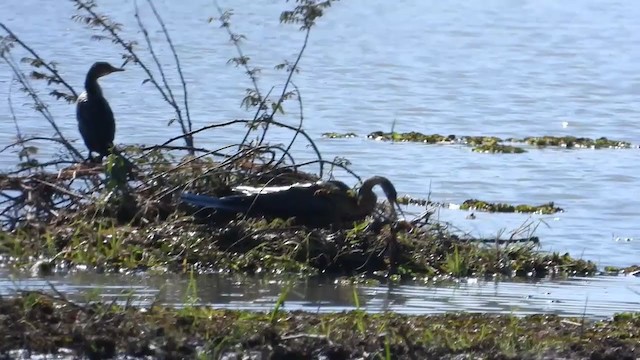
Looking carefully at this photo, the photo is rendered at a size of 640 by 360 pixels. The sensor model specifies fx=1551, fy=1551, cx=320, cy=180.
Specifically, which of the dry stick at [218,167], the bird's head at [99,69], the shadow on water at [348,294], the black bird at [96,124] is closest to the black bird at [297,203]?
the dry stick at [218,167]

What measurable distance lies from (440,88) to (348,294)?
49.5 ft

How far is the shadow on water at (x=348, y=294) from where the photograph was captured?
830 centimetres

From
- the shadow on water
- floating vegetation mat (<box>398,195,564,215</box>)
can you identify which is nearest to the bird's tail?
the shadow on water

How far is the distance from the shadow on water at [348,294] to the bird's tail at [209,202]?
0.70 m

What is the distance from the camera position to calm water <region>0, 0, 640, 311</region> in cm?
1435

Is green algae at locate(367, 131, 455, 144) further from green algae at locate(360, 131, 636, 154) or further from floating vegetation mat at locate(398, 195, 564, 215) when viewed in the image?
floating vegetation mat at locate(398, 195, 564, 215)

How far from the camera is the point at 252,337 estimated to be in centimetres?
664

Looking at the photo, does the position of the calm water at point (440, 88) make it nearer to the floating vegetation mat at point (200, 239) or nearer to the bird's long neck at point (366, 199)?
the floating vegetation mat at point (200, 239)

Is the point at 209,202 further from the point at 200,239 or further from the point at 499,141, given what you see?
the point at 499,141

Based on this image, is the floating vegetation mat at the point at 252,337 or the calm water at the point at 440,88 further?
the calm water at the point at 440,88

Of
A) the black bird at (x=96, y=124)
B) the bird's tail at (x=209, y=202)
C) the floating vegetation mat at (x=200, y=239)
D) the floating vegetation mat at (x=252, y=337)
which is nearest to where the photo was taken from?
the floating vegetation mat at (x=252, y=337)

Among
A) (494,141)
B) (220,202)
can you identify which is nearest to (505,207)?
(220,202)

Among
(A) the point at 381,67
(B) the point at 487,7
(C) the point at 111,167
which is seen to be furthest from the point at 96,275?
(B) the point at 487,7

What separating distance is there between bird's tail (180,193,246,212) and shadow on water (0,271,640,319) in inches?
27.6
